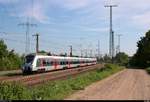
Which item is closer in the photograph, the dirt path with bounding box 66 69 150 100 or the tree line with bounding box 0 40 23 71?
the dirt path with bounding box 66 69 150 100

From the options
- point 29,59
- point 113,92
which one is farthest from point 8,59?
point 113,92

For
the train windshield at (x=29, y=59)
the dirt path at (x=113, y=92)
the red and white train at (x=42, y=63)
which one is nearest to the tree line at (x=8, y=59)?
the red and white train at (x=42, y=63)

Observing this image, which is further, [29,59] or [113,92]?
[29,59]

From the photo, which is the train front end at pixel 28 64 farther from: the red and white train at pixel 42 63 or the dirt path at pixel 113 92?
the dirt path at pixel 113 92

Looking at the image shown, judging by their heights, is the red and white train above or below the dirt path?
above

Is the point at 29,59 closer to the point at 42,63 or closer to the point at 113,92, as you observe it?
the point at 42,63

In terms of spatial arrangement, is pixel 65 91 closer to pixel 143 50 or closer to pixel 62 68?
pixel 62 68

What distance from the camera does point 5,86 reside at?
66.7 ft

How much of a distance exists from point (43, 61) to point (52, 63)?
24.7 ft

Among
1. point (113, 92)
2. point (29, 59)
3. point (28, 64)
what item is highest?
point (29, 59)

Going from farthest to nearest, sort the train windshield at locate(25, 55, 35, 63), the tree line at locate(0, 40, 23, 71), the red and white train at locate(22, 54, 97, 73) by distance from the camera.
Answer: the tree line at locate(0, 40, 23, 71)
the train windshield at locate(25, 55, 35, 63)
the red and white train at locate(22, 54, 97, 73)

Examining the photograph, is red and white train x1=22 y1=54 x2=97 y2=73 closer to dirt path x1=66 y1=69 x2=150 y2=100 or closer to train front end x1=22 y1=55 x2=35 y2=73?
train front end x1=22 y1=55 x2=35 y2=73

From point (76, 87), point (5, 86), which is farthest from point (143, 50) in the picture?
point (5, 86)

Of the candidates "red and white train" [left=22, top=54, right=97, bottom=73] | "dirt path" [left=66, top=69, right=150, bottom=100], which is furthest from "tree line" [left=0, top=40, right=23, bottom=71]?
"dirt path" [left=66, top=69, right=150, bottom=100]
